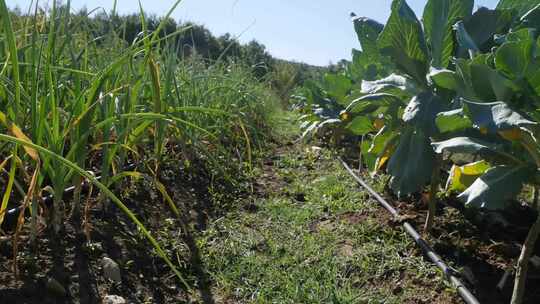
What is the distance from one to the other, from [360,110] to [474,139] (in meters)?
0.68

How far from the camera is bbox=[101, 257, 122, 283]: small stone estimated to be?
1.12m

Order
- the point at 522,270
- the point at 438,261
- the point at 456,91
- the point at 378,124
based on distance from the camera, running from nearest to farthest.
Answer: the point at 522,270 → the point at 456,91 → the point at 438,261 → the point at 378,124

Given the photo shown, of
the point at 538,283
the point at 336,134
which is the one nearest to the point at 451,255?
the point at 538,283

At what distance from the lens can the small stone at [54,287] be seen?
0.97m

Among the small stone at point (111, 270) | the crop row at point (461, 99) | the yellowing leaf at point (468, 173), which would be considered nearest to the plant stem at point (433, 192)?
the crop row at point (461, 99)

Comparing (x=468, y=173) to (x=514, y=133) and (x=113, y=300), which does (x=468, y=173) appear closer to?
(x=514, y=133)

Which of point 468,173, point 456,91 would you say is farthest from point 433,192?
point 456,91

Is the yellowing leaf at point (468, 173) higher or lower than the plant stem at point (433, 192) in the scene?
higher

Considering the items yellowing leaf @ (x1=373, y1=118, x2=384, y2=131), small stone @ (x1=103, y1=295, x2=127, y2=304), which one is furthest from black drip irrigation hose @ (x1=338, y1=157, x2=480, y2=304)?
small stone @ (x1=103, y1=295, x2=127, y2=304)

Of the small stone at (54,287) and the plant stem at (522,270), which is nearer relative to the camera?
the small stone at (54,287)

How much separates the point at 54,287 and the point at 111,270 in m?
0.17

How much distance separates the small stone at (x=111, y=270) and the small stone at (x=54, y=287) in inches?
5.9

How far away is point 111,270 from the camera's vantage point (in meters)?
1.13

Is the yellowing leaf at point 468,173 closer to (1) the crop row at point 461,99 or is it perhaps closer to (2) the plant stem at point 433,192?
(1) the crop row at point 461,99
